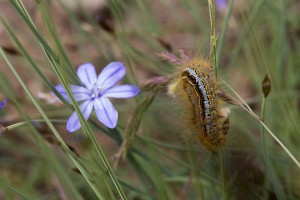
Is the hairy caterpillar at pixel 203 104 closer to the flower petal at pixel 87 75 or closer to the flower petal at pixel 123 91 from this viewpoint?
the flower petal at pixel 123 91

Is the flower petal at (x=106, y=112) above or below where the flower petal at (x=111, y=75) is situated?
below

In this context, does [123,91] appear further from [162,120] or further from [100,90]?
[162,120]

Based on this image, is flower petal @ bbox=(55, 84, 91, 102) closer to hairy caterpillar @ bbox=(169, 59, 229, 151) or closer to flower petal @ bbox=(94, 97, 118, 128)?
flower petal @ bbox=(94, 97, 118, 128)

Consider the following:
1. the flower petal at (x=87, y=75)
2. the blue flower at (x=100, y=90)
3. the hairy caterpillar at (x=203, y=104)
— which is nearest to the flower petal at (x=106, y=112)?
the blue flower at (x=100, y=90)

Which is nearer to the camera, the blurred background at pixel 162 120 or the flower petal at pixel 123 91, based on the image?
the flower petal at pixel 123 91

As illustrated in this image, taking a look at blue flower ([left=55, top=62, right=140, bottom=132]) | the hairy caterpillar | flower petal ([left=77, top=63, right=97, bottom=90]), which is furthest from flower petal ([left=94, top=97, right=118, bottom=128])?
the hairy caterpillar

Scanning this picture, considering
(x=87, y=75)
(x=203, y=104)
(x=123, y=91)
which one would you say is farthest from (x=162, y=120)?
(x=203, y=104)

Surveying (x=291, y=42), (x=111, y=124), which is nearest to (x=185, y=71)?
(x=111, y=124)
